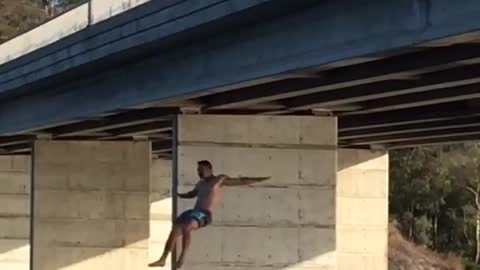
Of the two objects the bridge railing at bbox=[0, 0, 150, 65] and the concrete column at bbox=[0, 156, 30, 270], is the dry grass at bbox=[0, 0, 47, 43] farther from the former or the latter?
the bridge railing at bbox=[0, 0, 150, 65]

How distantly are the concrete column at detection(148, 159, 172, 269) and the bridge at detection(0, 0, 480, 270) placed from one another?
1128 centimetres

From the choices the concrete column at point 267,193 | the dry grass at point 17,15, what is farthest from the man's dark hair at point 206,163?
the dry grass at point 17,15

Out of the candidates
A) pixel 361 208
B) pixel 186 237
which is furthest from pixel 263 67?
pixel 361 208

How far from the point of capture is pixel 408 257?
5688cm

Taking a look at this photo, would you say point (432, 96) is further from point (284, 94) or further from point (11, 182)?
point (11, 182)

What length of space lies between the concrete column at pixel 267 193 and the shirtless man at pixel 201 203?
0.45 ft

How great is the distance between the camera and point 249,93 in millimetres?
20969

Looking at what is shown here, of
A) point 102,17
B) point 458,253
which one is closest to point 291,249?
point 102,17

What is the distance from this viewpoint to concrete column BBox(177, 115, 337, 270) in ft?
71.5

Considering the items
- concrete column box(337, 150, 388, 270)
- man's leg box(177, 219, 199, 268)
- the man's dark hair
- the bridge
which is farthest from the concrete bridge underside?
concrete column box(337, 150, 388, 270)

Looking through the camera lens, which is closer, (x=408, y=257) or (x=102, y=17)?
(x=102, y=17)

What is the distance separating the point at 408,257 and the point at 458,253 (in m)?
21.9

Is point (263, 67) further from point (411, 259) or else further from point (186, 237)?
point (411, 259)

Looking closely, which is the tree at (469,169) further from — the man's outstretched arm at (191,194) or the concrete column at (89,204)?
the man's outstretched arm at (191,194)
